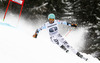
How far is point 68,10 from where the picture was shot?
24.4 meters

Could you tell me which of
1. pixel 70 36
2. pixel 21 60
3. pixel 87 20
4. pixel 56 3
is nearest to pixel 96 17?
pixel 87 20

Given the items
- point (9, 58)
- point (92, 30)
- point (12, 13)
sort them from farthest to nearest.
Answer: point (12, 13) < point (92, 30) < point (9, 58)

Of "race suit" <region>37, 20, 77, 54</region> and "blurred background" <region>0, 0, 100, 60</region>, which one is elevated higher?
"blurred background" <region>0, 0, 100, 60</region>

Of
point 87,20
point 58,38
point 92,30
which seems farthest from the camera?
point 87,20

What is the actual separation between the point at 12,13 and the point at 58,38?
19135 mm

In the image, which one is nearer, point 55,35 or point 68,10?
point 55,35

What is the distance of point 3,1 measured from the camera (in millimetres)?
24781

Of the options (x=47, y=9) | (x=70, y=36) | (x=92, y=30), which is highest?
(x=47, y=9)

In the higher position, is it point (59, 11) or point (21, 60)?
point (59, 11)

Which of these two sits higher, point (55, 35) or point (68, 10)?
point (68, 10)

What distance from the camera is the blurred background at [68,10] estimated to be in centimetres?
2267

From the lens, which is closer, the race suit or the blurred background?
the race suit

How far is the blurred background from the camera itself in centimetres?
2267

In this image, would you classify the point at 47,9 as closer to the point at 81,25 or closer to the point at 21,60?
the point at 81,25
